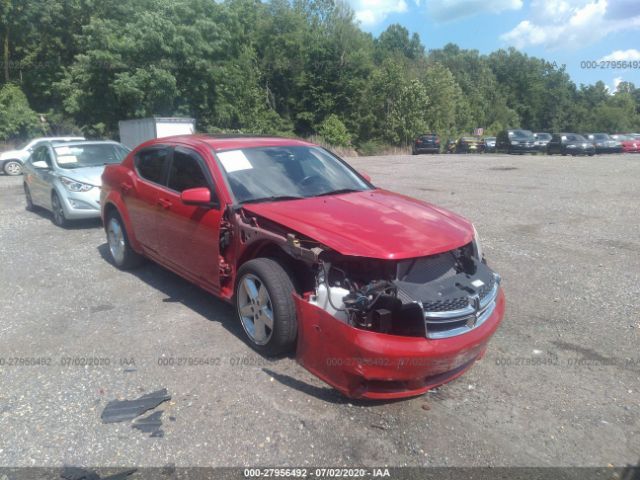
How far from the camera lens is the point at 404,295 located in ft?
11.0

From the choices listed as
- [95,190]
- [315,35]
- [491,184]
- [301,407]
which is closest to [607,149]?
[491,184]

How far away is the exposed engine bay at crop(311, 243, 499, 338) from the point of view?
10.8ft

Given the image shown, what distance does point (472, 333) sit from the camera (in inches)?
137

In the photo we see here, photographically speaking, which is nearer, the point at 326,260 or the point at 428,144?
the point at 326,260

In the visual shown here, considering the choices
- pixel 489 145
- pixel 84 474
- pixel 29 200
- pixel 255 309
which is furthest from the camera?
pixel 489 145

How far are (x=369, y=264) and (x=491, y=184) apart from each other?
1283cm

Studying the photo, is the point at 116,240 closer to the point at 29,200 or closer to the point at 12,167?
the point at 29,200

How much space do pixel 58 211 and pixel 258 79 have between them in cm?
4598

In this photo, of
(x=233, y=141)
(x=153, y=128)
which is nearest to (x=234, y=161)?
(x=233, y=141)

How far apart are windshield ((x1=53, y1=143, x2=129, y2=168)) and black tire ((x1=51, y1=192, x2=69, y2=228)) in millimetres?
637

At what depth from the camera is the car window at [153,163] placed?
5.56m

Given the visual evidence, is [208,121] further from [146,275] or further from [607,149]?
[146,275]

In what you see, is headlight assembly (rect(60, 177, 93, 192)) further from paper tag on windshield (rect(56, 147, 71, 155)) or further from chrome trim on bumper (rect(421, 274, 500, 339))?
chrome trim on bumper (rect(421, 274, 500, 339))

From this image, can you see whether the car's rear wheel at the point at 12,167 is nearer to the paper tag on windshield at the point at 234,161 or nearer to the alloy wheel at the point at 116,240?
the alloy wheel at the point at 116,240
